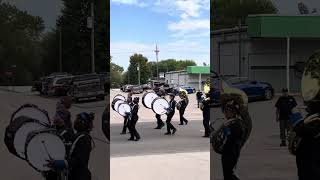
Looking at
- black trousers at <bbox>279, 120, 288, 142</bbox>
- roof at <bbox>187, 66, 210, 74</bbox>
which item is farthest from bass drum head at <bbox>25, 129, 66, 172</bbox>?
A: roof at <bbox>187, 66, 210, 74</bbox>

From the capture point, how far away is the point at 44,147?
5.55 meters

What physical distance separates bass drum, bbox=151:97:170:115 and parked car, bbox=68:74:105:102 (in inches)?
242

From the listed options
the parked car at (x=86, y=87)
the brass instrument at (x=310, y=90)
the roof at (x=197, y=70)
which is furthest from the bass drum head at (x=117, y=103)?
the brass instrument at (x=310, y=90)

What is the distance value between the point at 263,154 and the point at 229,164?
1.08m

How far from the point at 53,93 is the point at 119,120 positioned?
11.0m

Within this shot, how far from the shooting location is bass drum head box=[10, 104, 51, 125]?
580cm

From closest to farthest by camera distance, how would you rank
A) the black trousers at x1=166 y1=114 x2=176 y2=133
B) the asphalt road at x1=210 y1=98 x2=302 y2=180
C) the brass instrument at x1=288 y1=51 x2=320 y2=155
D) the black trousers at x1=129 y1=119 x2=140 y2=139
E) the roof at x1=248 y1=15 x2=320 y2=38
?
the brass instrument at x1=288 y1=51 x2=320 y2=155 → the roof at x1=248 y1=15 x2=320 y2=38 → the asphalt road at x1=210 y1=98 x2=302 y2=180 → the black trousers at x1=129 y1=119 x2=140 y2=139 → the black trousers at x1=166 y1=114 x2=176 y2=133

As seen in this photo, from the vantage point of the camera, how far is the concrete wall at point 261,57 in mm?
5738

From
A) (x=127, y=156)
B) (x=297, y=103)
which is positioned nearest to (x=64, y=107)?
(x=297, y=103)

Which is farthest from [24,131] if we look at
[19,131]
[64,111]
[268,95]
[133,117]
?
[133,117]

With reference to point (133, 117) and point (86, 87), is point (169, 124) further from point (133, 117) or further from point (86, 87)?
point (86, 87)

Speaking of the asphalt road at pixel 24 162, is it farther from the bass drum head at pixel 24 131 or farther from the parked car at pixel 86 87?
the bass drum head at pixel 24 131

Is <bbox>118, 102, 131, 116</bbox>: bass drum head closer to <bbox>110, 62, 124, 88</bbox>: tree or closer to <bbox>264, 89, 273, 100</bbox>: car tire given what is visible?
<bbox>110, 62, 124, 88</bbox>: tree

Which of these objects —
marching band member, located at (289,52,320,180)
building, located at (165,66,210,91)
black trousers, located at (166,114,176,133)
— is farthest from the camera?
black trousers, located at (166,114,176,133)
